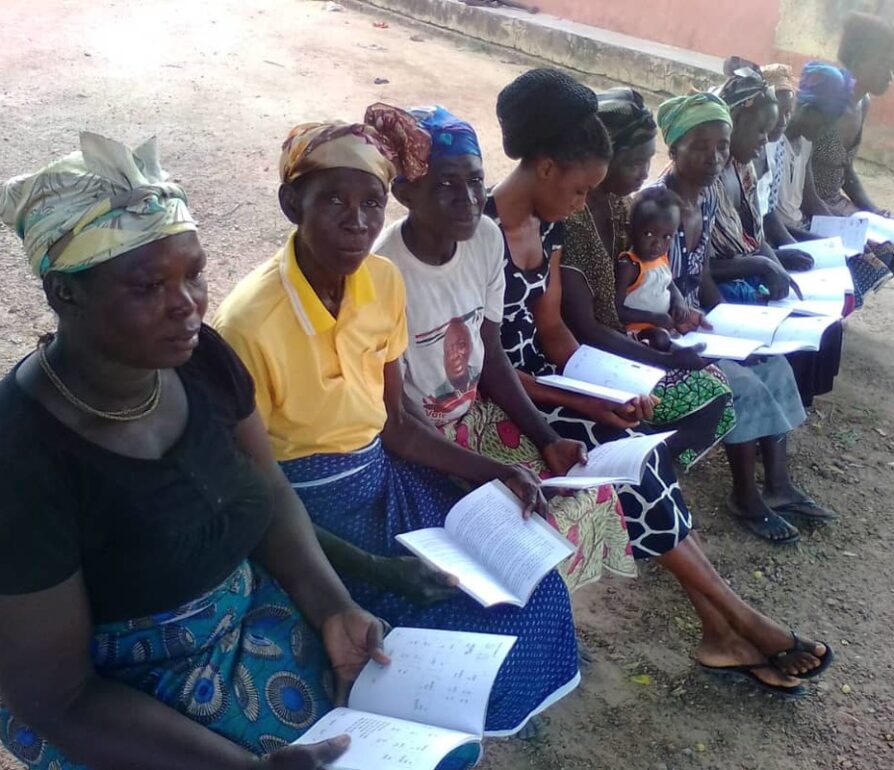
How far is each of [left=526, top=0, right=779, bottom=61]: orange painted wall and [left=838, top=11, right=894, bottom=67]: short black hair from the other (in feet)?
12.9

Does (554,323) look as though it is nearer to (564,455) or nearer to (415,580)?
(564,455)

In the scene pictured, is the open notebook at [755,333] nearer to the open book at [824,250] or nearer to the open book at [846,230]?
the open book at [824,250]

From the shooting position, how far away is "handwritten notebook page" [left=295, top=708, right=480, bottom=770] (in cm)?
142

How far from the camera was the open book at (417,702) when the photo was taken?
1451mm

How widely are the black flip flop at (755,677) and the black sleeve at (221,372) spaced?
1664 millimetres

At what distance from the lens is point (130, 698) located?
152cm

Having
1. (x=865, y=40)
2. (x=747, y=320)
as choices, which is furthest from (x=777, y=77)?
(x=747, y=320)

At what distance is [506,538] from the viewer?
2.05 metres

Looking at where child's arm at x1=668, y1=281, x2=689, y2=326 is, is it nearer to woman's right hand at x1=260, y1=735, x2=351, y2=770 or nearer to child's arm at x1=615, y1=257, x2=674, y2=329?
child's arm at x1=615, y1=257, x2=674, y2=329

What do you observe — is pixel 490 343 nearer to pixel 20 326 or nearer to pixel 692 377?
pixel 692 377

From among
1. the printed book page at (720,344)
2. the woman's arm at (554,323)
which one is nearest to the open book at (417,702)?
the woman's arm at (554,323)

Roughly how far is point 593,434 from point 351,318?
900 mm

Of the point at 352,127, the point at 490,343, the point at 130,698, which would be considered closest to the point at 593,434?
the point at 490,343

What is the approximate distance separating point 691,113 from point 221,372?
2.18m
